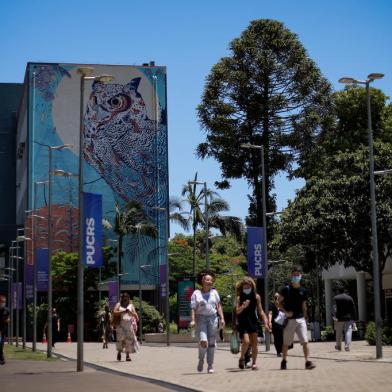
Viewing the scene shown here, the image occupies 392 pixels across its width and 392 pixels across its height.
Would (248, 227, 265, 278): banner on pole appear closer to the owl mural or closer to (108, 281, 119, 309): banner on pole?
(108, 281, 119, 309): banner on pole

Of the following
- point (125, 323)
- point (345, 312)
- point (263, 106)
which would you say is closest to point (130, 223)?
point (263, 106)

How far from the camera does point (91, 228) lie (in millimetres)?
21062

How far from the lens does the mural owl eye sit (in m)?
86.3

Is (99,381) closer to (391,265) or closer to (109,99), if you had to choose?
(391,265)

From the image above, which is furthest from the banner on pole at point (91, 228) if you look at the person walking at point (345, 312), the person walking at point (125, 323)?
the person walking at point (345, 312)

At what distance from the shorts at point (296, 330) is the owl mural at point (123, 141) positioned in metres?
68.6

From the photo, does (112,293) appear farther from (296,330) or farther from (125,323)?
(296,330)

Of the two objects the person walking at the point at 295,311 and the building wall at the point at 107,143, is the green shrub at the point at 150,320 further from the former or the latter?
the person walking at the point at 295,311

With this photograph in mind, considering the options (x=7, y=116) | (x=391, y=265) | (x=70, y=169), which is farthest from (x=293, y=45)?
(x=7, y=116)

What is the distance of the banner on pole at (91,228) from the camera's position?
20969 millimetres

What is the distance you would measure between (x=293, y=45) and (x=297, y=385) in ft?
122

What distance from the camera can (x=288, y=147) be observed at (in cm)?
4906

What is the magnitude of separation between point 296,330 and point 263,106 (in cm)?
3167

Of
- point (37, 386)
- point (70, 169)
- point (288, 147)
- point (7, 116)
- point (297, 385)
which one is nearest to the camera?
point (297, 385)
